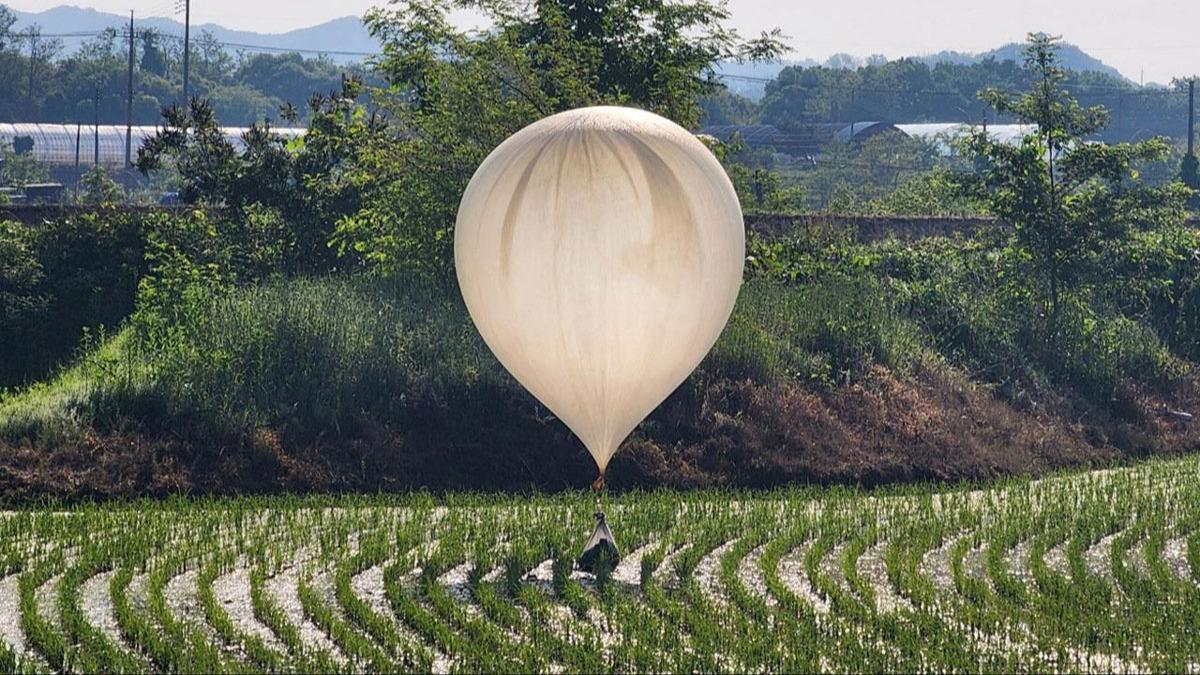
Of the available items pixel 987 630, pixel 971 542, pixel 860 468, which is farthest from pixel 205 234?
pixel 987 630

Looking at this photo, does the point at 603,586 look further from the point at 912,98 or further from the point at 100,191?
the point at 912,98

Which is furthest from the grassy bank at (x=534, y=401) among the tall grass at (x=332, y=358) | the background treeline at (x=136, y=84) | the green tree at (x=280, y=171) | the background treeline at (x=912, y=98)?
the background treeline at (x=912, y=98)

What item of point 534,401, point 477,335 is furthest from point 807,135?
point 534,401

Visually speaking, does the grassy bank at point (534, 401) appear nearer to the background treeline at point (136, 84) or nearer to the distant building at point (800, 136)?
the distant building at point (800, 136)

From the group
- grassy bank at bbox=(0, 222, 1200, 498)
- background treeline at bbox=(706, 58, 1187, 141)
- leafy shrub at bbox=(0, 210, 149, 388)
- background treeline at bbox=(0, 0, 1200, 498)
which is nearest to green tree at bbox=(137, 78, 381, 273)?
background treeline at bbox=(0, 0, 1200, 498)

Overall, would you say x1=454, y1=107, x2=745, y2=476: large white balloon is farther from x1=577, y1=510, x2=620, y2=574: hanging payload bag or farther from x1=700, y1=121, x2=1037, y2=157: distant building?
x1=700, y1=121, x2=1037, y2=157: distant building

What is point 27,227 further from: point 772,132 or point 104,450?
point 772,132
